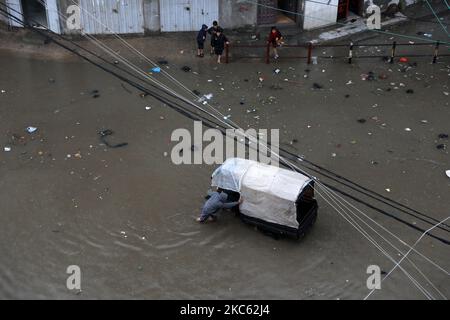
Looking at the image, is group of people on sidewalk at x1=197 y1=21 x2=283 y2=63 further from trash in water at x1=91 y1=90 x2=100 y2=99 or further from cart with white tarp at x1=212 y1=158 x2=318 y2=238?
cart with white tarp at x1=212 y1=158 x2=318 y2=238

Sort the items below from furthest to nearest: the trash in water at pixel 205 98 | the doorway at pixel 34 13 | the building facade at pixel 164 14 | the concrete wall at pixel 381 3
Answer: the concrete wall at pixel 381 3 → the doorway at pixel 34 13 → the building facade at pixel 164 14 → the trash in water at pixel 205 98

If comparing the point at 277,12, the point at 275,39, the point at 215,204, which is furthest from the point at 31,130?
the point at 277,12

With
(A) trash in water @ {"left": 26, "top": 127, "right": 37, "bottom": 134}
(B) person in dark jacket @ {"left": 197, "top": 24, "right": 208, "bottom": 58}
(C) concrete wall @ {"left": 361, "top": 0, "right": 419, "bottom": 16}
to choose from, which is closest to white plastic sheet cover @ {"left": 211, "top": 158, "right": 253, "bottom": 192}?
(A) trash in water @ {"left": 26, "top": 127, "right": 37, "bottom": 134}

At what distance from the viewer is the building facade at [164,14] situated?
730 inches

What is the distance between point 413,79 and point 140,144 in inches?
331

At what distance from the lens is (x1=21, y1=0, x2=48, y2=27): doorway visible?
1911 cm

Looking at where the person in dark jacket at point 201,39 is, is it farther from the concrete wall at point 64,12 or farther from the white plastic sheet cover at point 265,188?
the white plastic sheet cover at point 265,188

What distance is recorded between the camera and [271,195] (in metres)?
10.7

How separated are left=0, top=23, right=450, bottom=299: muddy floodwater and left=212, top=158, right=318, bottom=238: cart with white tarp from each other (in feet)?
1.25

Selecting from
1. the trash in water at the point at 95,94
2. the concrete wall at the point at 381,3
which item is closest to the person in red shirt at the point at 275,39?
the concrete wall at the point at 381,3

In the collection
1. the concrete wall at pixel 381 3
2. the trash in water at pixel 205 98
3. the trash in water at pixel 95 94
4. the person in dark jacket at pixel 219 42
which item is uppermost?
the concrete wall at pixel 381 3

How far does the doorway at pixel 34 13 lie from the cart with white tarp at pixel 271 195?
11.0m

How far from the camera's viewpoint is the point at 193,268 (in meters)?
10.5
